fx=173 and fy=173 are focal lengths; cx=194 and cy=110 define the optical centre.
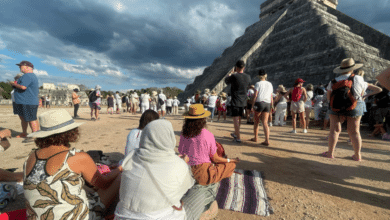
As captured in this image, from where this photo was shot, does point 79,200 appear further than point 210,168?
No

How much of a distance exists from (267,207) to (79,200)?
2029mm

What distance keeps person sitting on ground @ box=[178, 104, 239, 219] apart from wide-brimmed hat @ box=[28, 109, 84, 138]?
1.24 m

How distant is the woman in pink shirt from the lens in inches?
81.7

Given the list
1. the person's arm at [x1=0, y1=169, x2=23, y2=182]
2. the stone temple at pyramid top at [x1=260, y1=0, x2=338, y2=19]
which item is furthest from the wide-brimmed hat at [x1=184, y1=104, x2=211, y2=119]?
the stone temple at pyramid top at [x1=260, y1=0, x2=338, y2=19]

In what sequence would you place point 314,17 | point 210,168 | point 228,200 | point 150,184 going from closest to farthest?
point 150,184 < point 210,168 < point 228,200 < point 314,17

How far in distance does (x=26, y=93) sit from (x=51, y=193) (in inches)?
187

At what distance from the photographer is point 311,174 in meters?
3.03

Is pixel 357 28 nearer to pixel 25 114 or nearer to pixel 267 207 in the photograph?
pixel 267 207

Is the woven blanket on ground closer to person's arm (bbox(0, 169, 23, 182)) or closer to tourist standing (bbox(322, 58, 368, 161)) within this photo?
tourist standing (bbox(322, 58, 368, 161))

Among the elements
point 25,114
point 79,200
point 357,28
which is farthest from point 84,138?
point 357,28

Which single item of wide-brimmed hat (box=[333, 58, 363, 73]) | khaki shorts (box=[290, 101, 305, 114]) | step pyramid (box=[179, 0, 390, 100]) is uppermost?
step pyramid (box=[179, 0, 390, 100])

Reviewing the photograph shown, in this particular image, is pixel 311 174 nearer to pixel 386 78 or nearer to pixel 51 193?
pixel 386 78

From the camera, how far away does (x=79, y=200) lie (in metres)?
1.42

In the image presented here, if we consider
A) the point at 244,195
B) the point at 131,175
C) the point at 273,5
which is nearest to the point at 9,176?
the point at 131,175
